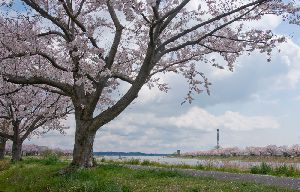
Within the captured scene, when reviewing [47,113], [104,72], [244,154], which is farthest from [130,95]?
[244,154]

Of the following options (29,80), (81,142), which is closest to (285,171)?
(81,142)

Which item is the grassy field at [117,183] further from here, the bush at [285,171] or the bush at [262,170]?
the bush at [285,171]

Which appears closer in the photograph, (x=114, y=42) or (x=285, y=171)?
Result: (x=114, y=42)

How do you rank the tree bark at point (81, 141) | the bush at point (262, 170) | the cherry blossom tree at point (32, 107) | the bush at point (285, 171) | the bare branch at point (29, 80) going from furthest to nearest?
the cherry blossom tree at point (32, 107), the bush at point (262, 170), the bush at point (285, 171), the tree bark at point (81, 141), the bare branch at point (29, 80)

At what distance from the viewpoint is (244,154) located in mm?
84375

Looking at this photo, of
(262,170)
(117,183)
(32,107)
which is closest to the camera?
(117,183)

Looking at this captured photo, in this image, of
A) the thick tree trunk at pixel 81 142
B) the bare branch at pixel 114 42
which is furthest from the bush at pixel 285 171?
the bare branch at pixel 114 42

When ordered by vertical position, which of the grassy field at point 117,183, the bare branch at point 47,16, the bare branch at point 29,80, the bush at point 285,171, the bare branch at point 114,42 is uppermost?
the bare branch at point 47,16

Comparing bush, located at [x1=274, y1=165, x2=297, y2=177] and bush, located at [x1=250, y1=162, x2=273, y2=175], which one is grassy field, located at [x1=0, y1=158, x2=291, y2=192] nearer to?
bush, located at [x1=250, y1=162, x2=273, y2=175]

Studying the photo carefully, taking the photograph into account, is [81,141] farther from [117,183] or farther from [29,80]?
[117,183]

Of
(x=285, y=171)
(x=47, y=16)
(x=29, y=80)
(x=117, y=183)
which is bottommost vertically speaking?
(x=117, y=183)

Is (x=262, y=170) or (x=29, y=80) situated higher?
(x=29, y=80)

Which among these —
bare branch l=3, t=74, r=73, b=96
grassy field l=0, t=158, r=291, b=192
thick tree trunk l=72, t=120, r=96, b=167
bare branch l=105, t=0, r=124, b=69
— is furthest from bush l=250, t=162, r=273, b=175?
bare branch l=3, t=74, r=73, b=96

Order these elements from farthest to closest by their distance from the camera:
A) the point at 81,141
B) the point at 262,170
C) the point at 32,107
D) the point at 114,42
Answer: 1. the point at 32,107
2. the point at 262,170
3. the point at 81,141
4. the point at 114,42
